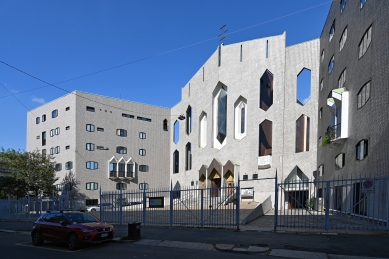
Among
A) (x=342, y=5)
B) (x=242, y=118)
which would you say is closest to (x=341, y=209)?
(x=342, y=5)

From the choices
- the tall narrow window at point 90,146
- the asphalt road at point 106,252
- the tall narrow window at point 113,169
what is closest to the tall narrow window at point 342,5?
the asphalt road at point 106,252

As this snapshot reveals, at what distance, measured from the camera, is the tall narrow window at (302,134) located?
27.5 m

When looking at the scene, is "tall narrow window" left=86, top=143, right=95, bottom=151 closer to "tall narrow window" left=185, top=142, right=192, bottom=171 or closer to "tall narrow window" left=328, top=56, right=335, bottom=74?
"tall narrow window" left=185, top=142, right=192, bottom=171

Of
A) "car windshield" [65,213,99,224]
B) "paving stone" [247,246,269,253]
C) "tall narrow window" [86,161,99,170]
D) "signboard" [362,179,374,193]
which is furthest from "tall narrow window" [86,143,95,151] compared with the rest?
"signboard" [362,179,374,193]

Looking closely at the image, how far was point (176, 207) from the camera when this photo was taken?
1562cm

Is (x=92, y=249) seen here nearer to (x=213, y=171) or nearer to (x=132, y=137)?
(x=213, y=171)

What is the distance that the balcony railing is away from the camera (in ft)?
66.7

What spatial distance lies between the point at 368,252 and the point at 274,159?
65.5ft

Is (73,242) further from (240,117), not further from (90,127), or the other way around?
(90,127)

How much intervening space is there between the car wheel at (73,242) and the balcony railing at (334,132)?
54.1ft

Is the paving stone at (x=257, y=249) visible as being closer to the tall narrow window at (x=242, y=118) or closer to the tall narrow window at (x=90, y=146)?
the tall narrow window at (x=242, y=118)

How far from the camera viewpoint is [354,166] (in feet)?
57.2

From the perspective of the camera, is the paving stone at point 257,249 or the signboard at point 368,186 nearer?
the paving stone at point 257,249

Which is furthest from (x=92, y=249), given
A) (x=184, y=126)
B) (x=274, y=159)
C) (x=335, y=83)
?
(x=184, y=126)
